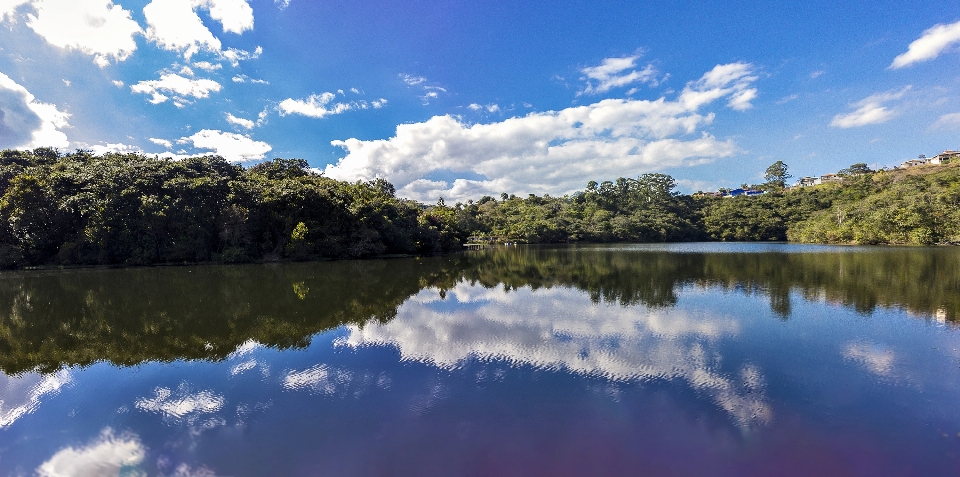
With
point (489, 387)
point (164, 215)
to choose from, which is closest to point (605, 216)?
point (164, 215)

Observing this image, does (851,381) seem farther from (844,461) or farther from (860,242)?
(860,242)

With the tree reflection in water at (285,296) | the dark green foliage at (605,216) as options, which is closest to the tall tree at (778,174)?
the dark green foliage at (605,216)

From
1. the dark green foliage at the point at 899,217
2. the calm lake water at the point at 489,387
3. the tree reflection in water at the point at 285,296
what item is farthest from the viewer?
the dark green foliage at the point at 899,217

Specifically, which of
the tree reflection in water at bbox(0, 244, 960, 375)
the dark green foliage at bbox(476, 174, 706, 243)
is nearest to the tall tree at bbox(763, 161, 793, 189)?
the dark green foliage at bbox(476, 174, 706, 243)

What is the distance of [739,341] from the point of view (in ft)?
30.6

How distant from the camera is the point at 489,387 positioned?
6.85 metres

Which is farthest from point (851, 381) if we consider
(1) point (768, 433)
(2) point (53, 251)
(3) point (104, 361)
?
(2) point (53, 251)

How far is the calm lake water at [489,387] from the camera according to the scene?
15.7 ft

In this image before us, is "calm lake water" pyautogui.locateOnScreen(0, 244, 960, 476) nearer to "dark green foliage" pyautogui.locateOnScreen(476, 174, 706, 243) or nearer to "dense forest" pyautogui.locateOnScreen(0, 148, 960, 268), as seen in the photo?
"dense forest" pyautogui.locateOnScreen(0, 148, 960, 268)

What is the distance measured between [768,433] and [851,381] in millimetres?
3056

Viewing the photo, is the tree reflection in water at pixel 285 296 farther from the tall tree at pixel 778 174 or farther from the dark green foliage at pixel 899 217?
the tall tree at pixel 778 174

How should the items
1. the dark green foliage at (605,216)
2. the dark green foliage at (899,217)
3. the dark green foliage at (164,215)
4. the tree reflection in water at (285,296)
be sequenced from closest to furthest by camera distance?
the tree reflection in water at (285,296)
the dark green foliage at (164,215)
the dark green foliage at (899,217)
the dark green foliage at (605,216)

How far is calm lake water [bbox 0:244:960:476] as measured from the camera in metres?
4.79

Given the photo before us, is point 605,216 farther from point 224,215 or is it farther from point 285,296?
point 285,296
